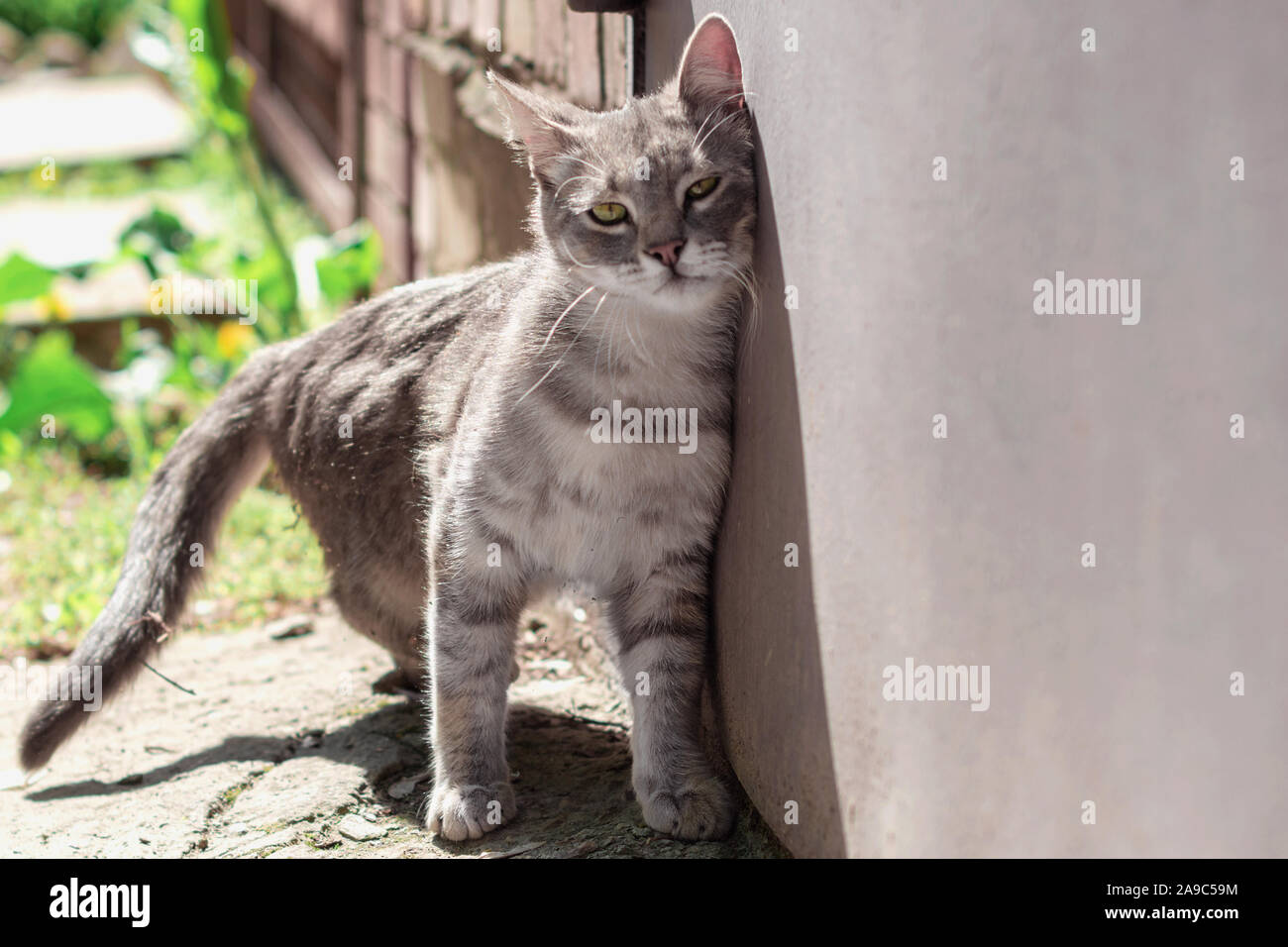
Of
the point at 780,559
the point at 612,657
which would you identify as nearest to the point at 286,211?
the point at 612,657

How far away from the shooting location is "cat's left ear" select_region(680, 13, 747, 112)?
2.86 meters

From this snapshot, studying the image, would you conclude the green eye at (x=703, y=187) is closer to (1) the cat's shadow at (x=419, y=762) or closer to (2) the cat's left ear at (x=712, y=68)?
(2) the cat's left ear at (x=712, y=68)

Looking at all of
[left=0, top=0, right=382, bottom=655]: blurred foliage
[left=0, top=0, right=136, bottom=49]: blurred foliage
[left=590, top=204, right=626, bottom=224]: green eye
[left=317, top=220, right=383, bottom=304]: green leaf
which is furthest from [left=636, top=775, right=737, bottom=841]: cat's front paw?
[left=0, top=0, right=136, bottom=49]: blurred foliage

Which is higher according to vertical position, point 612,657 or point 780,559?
point 780,559

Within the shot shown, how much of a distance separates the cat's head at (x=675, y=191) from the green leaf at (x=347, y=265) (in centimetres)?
321

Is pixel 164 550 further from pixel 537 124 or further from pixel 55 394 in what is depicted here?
pixel 55 394

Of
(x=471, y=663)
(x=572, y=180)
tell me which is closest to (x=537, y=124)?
(x=572, y=180)

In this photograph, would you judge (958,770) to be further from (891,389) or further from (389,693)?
(389,693)

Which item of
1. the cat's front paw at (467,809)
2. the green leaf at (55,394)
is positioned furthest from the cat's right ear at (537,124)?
the green leaf at (55,394)

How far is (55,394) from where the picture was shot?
6.36 meters

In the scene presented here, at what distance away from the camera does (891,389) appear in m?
2.26

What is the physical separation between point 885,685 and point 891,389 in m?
0.51

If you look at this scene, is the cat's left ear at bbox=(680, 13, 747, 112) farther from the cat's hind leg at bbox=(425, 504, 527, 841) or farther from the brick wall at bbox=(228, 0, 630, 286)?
the cat's hind leg at bbox=(425, 504, 527, 841)

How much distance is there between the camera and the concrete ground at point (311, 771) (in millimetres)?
3100
